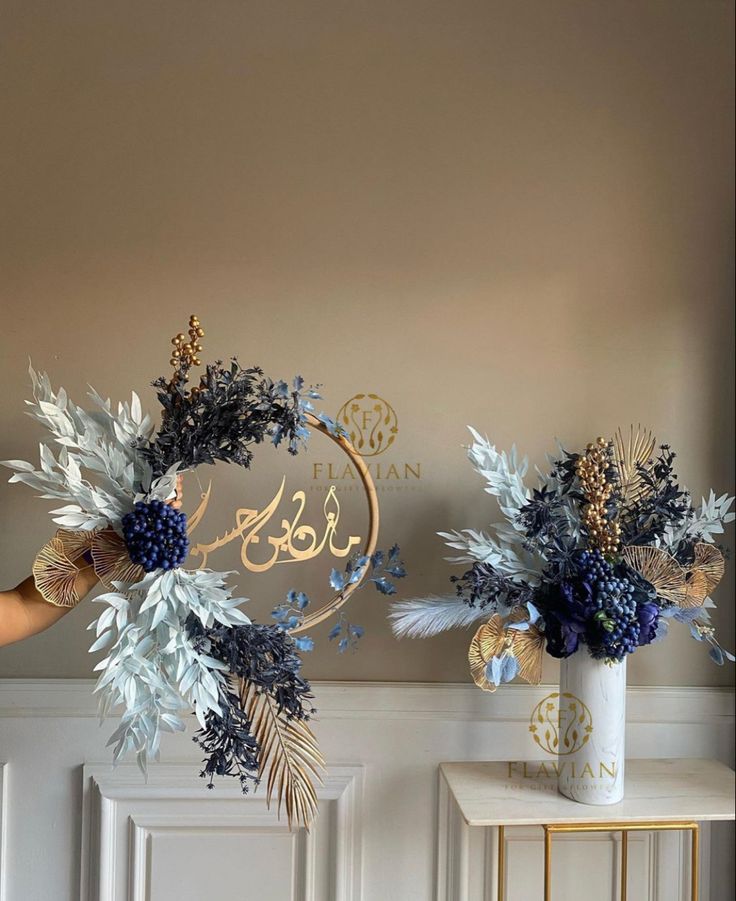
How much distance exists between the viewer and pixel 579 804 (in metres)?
1.36

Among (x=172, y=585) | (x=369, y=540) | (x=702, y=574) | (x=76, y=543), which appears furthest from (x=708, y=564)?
(x=76, y=543)

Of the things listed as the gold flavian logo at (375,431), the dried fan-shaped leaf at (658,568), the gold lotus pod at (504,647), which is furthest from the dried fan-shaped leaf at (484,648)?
the gold flavian logo at (375,431)

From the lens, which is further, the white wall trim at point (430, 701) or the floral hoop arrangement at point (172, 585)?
the white wall trim at point (430, 701)

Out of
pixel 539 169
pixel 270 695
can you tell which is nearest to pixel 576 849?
pixel 270 695

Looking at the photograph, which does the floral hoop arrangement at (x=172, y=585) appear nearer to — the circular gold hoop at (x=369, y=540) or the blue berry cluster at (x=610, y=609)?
the circular gold hoop at (x=369, y=540)

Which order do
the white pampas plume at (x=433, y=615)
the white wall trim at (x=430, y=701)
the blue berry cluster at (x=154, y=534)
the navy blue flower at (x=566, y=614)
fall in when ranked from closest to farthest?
the blue berry cluster at (x=154, y=534) < the navy blue flower at (x=566, y=614) < the white pampas plume at (x=433, y=615) < the white wall trim at (x=430, y=701)

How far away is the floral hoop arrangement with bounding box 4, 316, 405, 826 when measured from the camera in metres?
1.21

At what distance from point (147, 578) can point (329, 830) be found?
675mm

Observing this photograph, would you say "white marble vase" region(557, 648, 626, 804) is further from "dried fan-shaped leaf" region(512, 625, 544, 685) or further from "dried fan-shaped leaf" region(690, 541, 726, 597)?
"dried fan-shaped leaf" region(690, 541, 726, 597)

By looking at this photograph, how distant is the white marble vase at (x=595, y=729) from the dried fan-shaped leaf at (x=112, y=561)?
692 millimetres

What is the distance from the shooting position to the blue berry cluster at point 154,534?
1.20 m

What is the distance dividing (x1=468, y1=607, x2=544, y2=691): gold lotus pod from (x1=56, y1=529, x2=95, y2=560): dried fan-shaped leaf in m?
0.60

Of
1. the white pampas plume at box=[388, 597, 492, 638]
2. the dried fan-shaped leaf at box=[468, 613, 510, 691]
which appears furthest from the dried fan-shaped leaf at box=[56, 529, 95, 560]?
the dried fan-shaped leaf at box=[468, 613, 510, 691]

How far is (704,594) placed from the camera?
1378 mm
